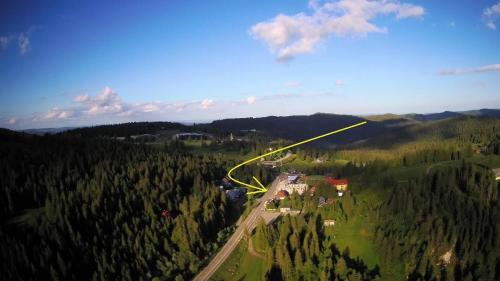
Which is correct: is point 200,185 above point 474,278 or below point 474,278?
above

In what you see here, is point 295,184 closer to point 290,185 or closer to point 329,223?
point 290,185

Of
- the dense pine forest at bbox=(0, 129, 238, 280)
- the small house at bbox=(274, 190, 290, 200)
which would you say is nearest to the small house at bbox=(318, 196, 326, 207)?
the small house at bbox=(274, 190, 290, 200)

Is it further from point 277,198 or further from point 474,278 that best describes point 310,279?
point 277,198

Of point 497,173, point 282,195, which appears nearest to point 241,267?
point 282,195

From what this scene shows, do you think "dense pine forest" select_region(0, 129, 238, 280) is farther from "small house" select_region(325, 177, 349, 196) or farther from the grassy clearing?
"small house" select_region(325, 177, 349, 196)

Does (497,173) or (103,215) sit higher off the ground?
(497,173)

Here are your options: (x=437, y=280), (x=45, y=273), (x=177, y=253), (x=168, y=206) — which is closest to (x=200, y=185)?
(x=168, y=206)
